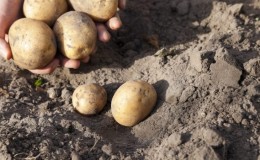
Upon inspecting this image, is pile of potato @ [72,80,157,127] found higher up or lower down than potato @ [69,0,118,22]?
lower down

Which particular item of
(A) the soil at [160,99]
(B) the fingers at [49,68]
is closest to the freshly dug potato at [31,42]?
(B) the fingers at [49,68]

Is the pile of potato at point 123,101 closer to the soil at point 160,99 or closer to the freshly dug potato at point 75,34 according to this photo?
the soil at point 160,99

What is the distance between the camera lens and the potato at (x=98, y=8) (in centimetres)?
330

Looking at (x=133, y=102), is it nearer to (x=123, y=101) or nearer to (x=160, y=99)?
(x=123, y=101)

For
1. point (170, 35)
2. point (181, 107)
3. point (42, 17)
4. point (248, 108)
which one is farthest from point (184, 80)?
point (42, 17)

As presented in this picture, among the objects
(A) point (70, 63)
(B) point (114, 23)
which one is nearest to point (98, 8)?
(B) point (114, 23)

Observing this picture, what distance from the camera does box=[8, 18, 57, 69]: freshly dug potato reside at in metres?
3.04

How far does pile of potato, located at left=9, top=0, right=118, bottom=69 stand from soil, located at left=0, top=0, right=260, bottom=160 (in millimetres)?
256

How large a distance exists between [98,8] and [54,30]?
1.24ft

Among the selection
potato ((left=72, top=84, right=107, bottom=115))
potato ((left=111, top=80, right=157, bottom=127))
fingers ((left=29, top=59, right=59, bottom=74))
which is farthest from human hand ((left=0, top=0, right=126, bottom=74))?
potato ((left=111, top=80, right=157, bottom=127))

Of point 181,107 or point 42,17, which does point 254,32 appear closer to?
point 181,107

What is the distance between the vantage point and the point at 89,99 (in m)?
2.99

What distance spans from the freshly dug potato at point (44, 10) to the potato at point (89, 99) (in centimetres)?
61

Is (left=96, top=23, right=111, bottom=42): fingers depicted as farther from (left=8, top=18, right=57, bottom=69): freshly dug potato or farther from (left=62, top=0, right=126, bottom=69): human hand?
(left=8, top=18, right=57, bottom=69): freshly dug potato
